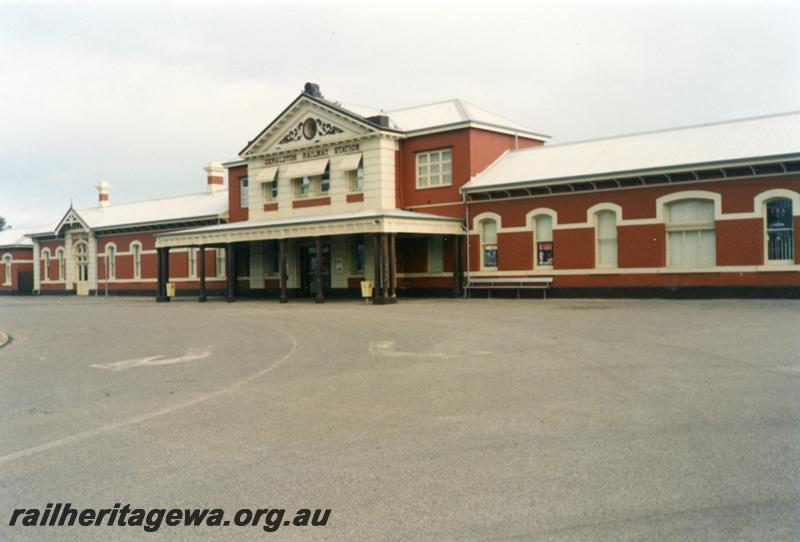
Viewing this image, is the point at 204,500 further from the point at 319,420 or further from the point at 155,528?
the point at 319,420

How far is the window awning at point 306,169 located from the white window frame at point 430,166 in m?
4.26

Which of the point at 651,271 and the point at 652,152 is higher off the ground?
the point at 652,152

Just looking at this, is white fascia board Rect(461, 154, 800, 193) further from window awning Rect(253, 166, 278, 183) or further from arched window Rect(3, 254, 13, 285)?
arched window Rect(3, 254, 13, 285)

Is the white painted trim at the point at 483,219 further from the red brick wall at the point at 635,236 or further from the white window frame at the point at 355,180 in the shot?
the white window frame at the point at 355,180

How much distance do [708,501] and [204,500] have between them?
133 inches

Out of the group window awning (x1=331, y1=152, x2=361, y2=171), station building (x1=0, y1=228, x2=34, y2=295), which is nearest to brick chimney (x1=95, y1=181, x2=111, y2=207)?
station building (x1=0, y1=228, x2=34, y2=295)

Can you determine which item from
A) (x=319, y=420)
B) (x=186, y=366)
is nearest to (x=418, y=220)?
(x=186, y=366)

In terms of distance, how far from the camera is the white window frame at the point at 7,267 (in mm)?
58406

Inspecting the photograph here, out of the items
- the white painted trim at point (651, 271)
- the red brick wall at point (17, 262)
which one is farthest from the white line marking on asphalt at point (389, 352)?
the red brick wall at point (17, 262)

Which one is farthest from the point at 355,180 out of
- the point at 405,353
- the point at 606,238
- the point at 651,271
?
the point at 405,353

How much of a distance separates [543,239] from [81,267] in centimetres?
3397

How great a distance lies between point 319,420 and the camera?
8.28m

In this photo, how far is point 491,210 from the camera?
31.7 metres

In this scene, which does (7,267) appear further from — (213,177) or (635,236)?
(635,236)
